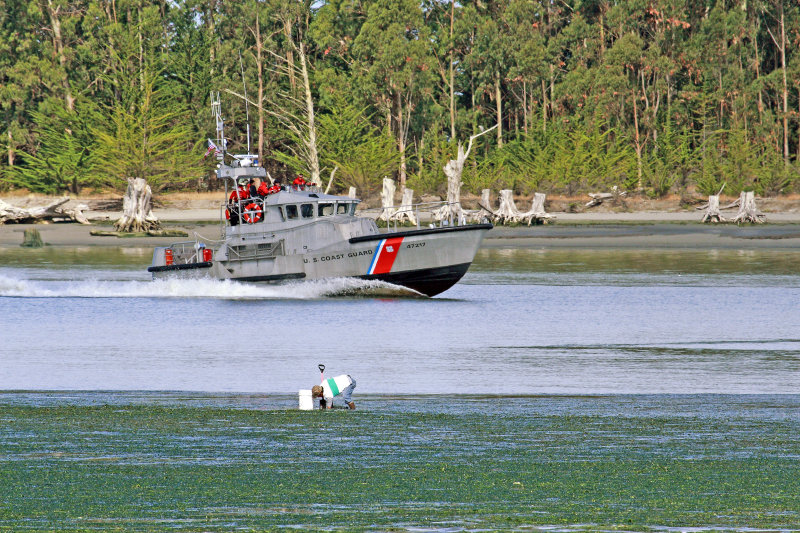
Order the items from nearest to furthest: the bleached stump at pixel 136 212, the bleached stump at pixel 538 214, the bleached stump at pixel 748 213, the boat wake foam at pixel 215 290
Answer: the boat wake foam at pixel 215 290 < the bleached stump at pixel 136 212 < the bleached stump at pixel 748 213 < the bleached stump at pixel 538 214

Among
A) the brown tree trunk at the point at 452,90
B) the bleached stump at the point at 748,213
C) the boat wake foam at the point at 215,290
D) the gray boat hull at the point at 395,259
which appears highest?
the brown tree trunk at the point at 452,90

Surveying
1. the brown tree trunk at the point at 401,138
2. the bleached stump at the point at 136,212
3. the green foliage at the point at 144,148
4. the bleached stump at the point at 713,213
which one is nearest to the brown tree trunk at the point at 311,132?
the brown tree trunk at the point at 401,138

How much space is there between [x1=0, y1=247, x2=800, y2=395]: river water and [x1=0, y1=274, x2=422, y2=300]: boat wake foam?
0.05 m

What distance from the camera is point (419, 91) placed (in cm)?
7869

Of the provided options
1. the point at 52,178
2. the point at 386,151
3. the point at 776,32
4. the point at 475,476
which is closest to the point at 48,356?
the point at 475,476

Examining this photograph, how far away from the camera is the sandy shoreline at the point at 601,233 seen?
5191cm

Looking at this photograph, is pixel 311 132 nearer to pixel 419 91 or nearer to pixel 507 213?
pixel 419 91

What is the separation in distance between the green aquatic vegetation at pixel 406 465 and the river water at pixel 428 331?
2198mm

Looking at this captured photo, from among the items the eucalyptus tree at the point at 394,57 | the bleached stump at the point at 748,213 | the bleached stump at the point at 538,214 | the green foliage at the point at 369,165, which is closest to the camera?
the bleached stump at the point at 748,213

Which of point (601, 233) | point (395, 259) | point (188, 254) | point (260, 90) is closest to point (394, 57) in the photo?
point (260, 90)

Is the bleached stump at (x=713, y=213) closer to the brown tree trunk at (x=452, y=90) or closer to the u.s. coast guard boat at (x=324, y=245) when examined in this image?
the brown tree trunk at (x=452, y=90)

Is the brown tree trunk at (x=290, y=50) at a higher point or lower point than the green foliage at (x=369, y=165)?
higher

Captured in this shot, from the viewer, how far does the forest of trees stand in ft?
238

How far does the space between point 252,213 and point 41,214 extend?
3553 cm
